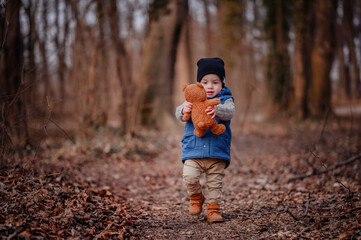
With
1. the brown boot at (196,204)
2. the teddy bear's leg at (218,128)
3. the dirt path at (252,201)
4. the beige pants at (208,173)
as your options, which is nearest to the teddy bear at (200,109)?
the teddy bear's leg at (218,128)

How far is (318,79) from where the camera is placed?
44.6ft

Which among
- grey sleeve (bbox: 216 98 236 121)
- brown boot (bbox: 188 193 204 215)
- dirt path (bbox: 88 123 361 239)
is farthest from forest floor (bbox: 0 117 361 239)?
grey sleeve (bbox: 216 98 236 121)

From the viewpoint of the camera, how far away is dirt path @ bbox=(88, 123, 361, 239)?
10.4 ft

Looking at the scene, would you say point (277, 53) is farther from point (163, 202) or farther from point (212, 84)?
point (212, 84)

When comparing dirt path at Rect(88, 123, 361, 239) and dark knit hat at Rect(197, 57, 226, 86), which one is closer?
dirt path at Rect(88, 123, 361, 239)

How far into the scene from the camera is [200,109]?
3.21 meters

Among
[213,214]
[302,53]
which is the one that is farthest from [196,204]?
[302,53]

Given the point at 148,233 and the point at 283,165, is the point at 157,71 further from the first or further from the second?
the point at 148,233

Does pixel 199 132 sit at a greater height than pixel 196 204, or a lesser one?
greater

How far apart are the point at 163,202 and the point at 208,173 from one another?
1.33 meters

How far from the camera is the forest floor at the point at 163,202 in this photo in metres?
2.97

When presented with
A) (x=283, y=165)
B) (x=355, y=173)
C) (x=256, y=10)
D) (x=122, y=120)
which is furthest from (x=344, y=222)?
(x=256, y=10)

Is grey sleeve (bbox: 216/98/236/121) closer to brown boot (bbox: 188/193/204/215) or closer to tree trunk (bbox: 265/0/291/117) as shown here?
brown boot (bbox: 188/193/204/215)

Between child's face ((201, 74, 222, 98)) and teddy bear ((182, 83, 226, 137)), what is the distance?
214mm
